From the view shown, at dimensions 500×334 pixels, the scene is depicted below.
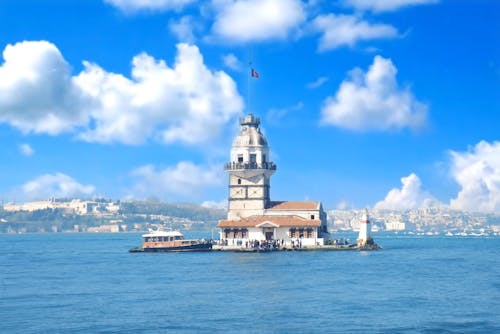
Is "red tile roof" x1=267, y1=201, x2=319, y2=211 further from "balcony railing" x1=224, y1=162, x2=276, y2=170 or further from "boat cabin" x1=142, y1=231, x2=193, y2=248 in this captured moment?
"boat cabin" x1=142, y1=231, x2=193, y2=248

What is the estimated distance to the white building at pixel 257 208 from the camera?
12412cm

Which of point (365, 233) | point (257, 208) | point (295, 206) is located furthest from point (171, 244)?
point (365, 233)

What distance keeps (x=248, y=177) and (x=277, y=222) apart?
32.4ft

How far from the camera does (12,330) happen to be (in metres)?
48.4

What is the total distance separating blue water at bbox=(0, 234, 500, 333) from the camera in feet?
164

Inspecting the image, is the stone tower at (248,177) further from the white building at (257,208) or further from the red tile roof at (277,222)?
the red tile roof at (277,222)

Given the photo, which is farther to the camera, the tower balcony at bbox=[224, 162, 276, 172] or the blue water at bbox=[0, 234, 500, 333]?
the tower balcony at bbox=[224, 162, 276, 172]

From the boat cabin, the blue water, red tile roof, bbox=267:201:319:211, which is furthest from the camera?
the boat cabin

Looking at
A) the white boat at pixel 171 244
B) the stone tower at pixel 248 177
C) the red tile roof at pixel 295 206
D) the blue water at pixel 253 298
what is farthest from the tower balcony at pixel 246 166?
the blue water at pixel 253 298

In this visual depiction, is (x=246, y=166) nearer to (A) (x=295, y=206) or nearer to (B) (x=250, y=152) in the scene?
(B) (x=250, y=152)

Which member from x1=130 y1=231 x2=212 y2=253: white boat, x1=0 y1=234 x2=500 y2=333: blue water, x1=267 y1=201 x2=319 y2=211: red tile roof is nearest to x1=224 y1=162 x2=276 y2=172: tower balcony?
x1=267 y1=201 x2=319 y2=211: red tile roof

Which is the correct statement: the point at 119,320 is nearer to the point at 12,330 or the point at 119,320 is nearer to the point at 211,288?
the point at 12,330

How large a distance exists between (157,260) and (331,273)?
1232 inches

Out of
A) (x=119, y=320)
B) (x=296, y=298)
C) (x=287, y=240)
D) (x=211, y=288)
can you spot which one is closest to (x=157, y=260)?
Answer: (x=287, y=240)
